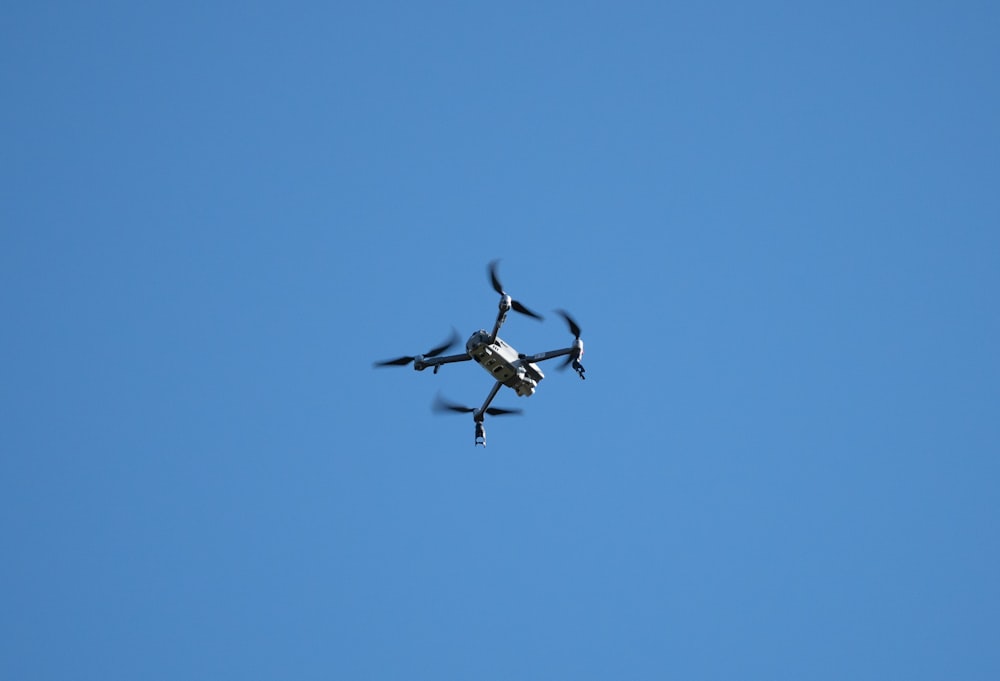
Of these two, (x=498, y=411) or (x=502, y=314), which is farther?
(x=498, y=411)

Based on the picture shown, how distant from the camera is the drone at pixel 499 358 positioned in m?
69.2

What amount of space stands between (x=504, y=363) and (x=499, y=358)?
0.49 meters

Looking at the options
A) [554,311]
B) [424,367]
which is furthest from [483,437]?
[554,311]

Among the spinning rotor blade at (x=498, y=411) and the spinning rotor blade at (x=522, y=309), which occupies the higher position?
the spinning rotor blade at (x=522, y=309)

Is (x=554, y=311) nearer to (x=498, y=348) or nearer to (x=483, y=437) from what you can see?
(x=498, y=348)

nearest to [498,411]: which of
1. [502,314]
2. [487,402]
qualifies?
[487,402]

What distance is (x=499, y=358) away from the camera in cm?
6975

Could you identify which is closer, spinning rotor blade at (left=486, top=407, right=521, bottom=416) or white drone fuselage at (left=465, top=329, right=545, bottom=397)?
white drone fuselage at (left=465, top=329, right=545, bottom=397)

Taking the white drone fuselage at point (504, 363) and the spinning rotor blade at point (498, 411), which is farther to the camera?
the spinning rotor blade at point (498, 411)

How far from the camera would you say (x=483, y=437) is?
244 ft

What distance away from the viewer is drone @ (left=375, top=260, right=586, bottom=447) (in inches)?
2726

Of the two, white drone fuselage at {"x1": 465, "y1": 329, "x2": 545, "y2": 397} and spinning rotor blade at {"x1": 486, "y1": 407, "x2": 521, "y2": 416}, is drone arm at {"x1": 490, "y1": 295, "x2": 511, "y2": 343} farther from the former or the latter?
spinning rotor blade at {"x1": 486, "y1": 407, "x2": 521, "y2": 416}

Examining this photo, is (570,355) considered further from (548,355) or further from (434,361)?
(434,361)

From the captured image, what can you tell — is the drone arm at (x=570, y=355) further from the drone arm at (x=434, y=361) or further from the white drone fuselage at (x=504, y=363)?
the drone arm at (x=434, y=361)
